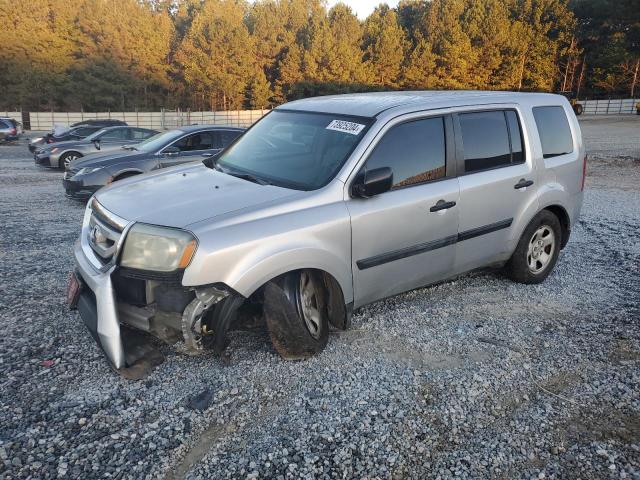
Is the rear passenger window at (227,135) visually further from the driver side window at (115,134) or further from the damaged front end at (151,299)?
the driver side window at (115,134)

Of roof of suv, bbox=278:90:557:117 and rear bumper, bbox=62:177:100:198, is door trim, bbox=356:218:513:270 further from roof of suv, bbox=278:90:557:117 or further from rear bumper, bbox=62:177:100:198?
rear bumper, bbox=62:177:100:198

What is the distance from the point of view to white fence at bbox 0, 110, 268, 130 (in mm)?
40812

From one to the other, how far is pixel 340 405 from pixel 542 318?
7.25ft

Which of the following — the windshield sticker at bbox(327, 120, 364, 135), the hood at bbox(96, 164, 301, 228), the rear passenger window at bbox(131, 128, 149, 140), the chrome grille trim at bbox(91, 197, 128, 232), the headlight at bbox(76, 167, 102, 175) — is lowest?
the headlight at bbox(76, 167, 102, 175)

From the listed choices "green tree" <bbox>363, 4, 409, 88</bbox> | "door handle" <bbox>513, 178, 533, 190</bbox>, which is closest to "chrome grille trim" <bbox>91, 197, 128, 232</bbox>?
"door handle" <bbox>513, 178, 533, 190</bbox>


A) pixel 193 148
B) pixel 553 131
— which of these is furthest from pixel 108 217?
pixel 193 148

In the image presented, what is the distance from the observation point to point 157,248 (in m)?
3.03

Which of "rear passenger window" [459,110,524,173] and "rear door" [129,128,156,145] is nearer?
"rear passenger window" [459,110,524,173]

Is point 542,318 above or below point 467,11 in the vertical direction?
below

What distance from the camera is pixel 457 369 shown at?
3502 millimetres

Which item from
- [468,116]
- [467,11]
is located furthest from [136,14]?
[468,116]

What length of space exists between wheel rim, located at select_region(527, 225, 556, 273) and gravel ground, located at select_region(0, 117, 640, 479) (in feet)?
1.04

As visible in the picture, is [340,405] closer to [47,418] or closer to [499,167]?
[47,418]

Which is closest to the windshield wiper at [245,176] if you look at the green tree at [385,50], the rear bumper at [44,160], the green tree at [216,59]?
the rear bumper at [44,160]
